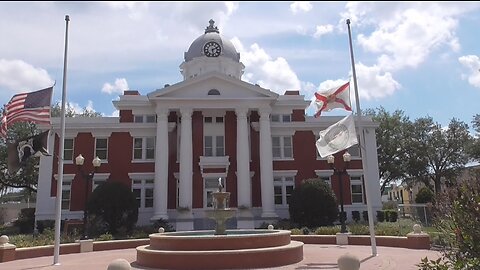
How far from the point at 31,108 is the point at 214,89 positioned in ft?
70.4

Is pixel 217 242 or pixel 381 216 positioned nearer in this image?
pixel 217 242

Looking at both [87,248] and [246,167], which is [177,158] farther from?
[87,248]

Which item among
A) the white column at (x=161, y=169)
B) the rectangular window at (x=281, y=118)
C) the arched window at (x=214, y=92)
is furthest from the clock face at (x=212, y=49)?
the white column at (x=161, y=169)

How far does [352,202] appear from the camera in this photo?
3719 centimetres

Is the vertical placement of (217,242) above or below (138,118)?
below

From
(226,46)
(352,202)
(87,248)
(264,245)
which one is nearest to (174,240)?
(264,245)

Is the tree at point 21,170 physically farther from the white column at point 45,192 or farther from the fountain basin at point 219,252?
the fountain basin at point 219,252

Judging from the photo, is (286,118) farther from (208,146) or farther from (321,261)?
(321,261)

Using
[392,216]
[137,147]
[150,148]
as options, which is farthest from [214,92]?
[392,216]

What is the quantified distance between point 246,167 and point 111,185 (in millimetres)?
10600

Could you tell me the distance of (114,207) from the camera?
31.0 metres

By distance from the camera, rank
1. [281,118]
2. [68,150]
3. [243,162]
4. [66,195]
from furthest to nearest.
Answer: [281,118]
[68,150]
[66,195]
[243,162]

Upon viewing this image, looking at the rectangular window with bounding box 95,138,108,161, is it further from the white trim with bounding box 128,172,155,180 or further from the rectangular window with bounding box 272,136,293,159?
the rectangular window with bounding box 272,136,293,159

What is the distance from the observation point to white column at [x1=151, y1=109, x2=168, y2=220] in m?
34.2
